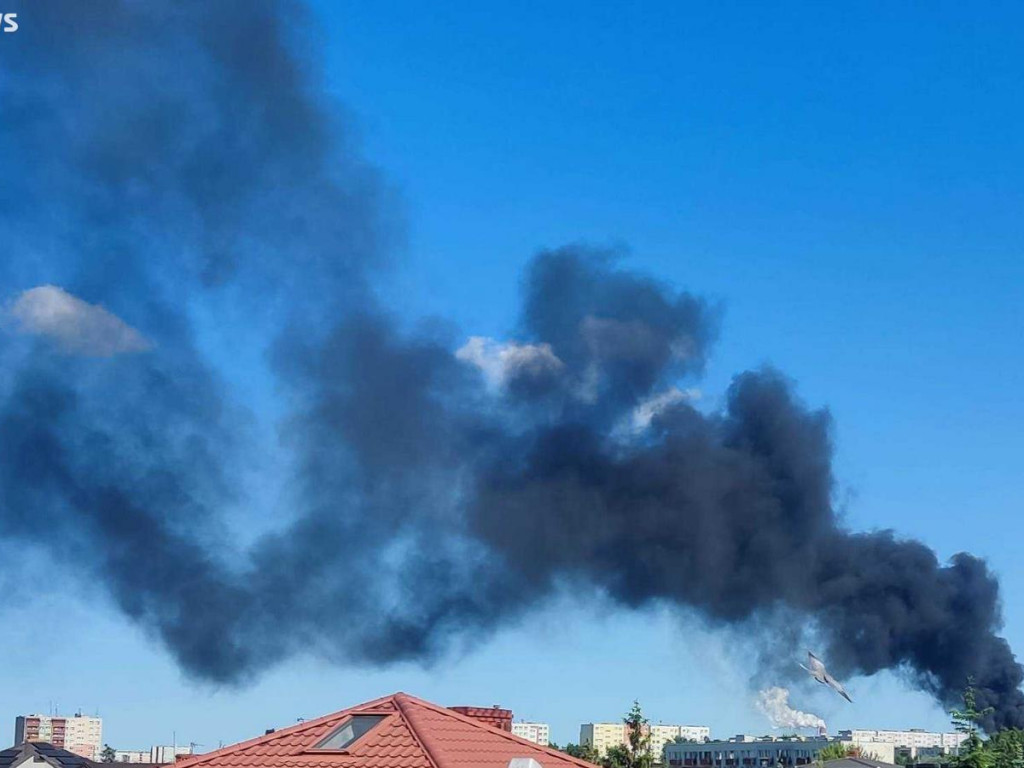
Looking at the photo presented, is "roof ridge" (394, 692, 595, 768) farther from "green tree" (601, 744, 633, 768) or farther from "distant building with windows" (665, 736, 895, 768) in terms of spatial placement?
"distant building with windows" (665, 736, 895, 768)

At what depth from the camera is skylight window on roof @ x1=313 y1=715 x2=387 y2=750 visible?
30875 mm

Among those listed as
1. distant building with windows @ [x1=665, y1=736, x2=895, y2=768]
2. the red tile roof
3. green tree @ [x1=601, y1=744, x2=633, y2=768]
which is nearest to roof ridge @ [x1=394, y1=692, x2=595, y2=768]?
the red tile roof

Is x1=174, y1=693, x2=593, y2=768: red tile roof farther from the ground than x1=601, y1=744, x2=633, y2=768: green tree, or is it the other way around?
x1=601, y1=744, x2=633, y2=768: green tree

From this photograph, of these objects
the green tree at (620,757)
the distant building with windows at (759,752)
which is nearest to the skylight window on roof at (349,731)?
the green tree at (620,757)

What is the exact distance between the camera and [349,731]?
31.5m

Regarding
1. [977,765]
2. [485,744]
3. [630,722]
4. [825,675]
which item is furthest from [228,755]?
[825,675]

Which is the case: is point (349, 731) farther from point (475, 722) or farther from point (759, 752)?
point (759, 752)

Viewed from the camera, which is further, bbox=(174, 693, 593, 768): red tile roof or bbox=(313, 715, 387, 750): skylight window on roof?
bbox=(313, 715, 387, 750): skylight window on roof

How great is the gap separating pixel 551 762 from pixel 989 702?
8209cm

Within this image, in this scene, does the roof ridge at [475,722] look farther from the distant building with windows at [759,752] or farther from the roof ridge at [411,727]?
the distant building with windows at [759,752]

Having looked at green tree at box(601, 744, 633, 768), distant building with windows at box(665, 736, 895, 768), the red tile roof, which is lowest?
the red tile roof

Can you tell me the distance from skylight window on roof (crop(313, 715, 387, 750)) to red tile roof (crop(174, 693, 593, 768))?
6.4 inches

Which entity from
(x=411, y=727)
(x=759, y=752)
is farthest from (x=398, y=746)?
(x=759, y=752)

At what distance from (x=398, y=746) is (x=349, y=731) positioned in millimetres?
1840
